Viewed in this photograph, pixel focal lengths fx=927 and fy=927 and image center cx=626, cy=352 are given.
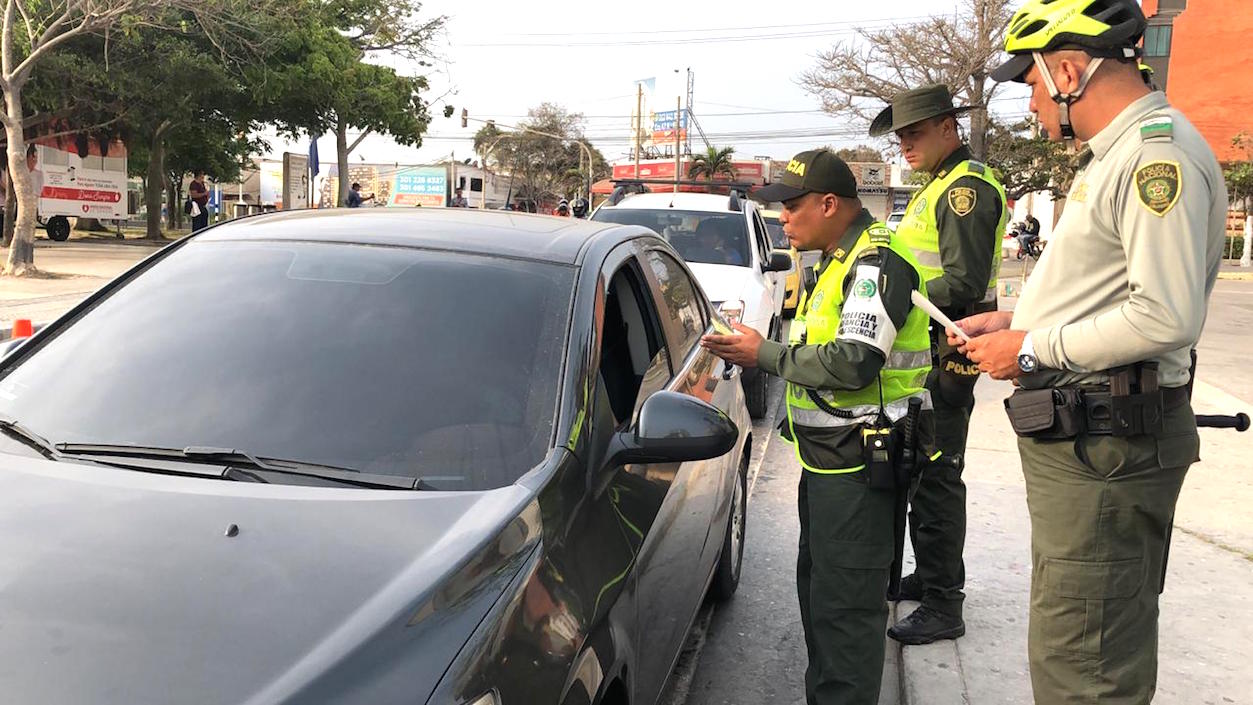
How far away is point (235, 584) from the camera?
158 centimetres

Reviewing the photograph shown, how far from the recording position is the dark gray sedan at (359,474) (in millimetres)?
1465

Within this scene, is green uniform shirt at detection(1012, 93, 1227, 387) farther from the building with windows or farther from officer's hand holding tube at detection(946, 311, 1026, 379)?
the building with windows

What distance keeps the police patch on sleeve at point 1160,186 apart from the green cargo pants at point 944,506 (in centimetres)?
158

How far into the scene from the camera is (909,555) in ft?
15.0

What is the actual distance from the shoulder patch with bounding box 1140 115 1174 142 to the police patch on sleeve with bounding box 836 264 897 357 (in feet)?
2.52

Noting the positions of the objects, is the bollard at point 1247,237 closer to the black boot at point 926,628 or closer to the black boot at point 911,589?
the black boot at point 911,589

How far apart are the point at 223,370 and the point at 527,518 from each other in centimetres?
98

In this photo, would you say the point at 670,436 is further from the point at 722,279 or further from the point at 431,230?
the point at 722,279

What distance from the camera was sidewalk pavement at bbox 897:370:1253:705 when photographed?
10.9ft

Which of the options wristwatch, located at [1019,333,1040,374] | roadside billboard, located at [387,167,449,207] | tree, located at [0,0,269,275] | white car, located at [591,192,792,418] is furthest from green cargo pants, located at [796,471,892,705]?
roadside billboard, located at [387,167,449,207]

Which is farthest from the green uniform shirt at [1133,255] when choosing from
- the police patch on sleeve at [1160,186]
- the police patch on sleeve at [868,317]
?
the police patch on sleeve at [868,317]

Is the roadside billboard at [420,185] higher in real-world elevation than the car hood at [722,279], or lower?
higher

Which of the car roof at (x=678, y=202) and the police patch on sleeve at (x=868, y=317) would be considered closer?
the police patch on sleeve at (x=868, y=317)

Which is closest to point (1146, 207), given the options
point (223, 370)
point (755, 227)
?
point (223, 370)
